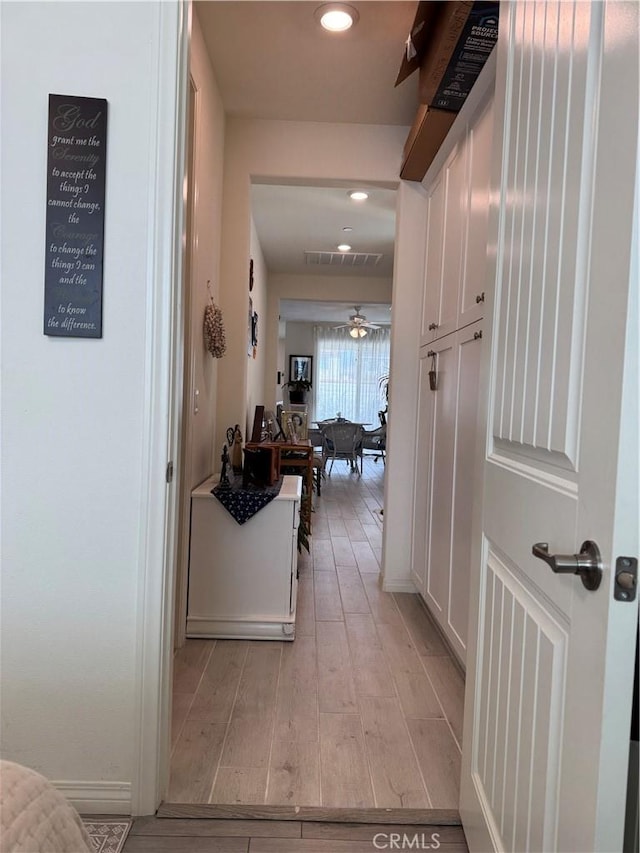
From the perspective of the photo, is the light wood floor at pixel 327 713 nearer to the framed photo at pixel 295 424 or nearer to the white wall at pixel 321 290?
the framed photo at pixel 295 424

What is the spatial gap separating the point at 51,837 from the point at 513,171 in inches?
55.4

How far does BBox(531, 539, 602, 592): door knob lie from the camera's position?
71 centimetres

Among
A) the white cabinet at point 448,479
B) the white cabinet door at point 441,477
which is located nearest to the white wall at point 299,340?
the white cabinet at point 448,479

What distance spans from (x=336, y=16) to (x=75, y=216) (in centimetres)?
150

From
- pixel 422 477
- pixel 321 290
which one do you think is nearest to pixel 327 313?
pixel 321 290

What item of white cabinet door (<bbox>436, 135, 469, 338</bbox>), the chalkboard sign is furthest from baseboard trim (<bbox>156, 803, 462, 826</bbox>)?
white cabinet door (<bbox>436, 135, 469, 338</bbox>)

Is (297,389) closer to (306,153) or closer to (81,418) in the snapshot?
(306,153)

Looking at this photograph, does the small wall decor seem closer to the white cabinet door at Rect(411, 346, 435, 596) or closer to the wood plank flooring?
the white cabinet door at Rect(411, 346, 435, 596)

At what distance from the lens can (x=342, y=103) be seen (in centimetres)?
271

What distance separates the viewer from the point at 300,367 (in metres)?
10.0

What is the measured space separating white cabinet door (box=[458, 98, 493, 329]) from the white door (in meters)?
0.70

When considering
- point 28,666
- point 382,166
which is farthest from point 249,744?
point 382,166

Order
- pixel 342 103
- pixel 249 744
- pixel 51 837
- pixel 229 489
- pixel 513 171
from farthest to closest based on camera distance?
pixel 342 103, pixel 229 489, pixel 249 744, pixel 513 171, pixel 51 837

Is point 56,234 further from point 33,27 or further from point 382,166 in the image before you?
point 382,166
